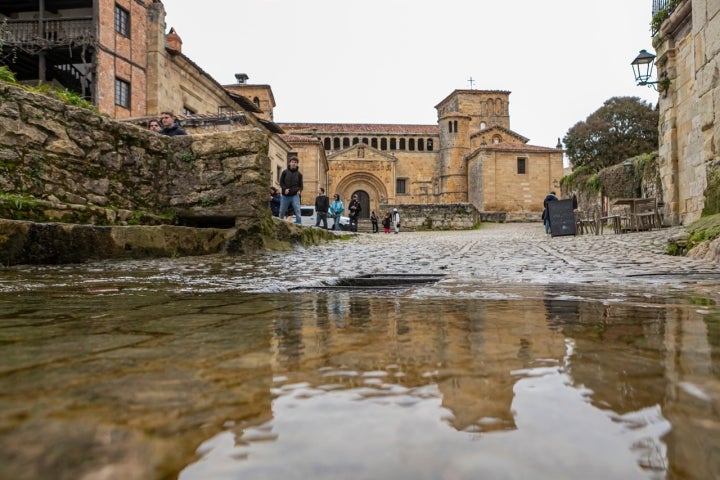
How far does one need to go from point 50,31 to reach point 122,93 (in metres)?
2.99

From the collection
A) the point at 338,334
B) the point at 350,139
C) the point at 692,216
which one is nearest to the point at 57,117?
the point at 338,334

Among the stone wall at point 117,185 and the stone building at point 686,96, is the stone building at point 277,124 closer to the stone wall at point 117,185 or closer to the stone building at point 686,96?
the stone wall at point 117,185

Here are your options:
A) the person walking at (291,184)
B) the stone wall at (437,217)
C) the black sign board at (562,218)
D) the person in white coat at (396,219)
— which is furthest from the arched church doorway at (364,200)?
the person walking at (291,184)

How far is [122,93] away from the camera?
62.4 ft

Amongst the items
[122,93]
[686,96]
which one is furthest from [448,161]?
[686,96]

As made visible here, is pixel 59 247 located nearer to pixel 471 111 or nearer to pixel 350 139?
pixel 350 139

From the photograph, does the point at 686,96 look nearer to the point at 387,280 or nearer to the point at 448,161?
the point at 387,280

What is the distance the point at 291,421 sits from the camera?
0.77 meters

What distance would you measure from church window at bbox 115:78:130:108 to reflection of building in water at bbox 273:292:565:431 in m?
19.5

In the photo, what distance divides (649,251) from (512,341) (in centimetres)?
742

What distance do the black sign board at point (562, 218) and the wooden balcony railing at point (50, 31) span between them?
53.7 feet

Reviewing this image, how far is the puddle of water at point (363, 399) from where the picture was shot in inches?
24.6

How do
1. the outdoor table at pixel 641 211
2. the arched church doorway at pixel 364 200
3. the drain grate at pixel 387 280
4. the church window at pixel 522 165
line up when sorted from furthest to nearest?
1. the arched church doorway at pixel 364 200
2. the church window at pixel 522 165
3. the outdoor table at pixel 641 211
4. the drain grate at pixel 387 280

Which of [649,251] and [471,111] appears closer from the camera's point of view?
[649,251]
